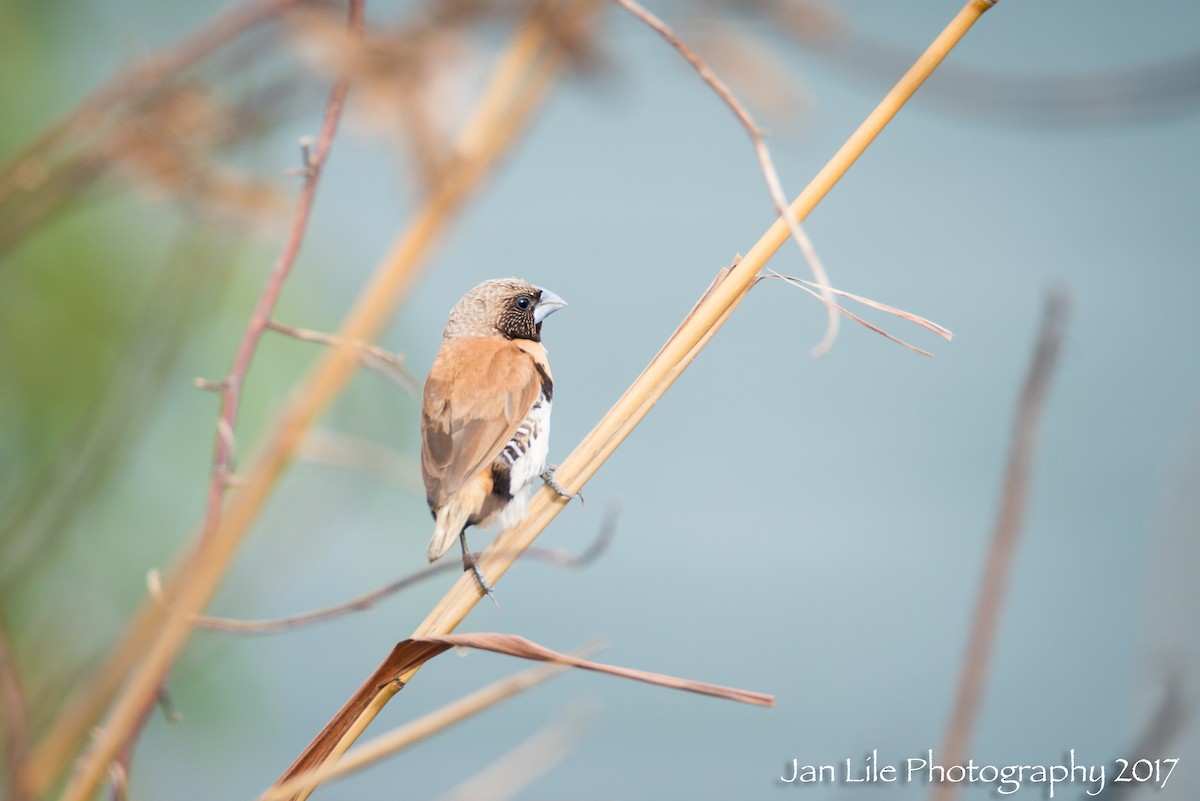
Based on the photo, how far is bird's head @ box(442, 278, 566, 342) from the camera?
0.50 m

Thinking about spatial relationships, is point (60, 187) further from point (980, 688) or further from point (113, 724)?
point (980, 688)

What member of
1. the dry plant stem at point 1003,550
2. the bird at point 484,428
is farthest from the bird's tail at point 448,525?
the dry plant stem at point 1003,550

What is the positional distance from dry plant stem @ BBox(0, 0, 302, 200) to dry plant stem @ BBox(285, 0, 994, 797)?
0.22 metres

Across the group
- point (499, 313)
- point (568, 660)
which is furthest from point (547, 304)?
point (568, 660)

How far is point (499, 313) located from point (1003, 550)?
0.82 ft

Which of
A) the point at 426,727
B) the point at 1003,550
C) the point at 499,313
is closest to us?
the point at 426,727

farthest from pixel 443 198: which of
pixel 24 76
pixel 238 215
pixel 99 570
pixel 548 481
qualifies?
pixel 24 76

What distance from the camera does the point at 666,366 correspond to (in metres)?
0.28

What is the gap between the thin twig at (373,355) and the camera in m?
0.31

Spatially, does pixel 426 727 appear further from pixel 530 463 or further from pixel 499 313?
pixel 499 313

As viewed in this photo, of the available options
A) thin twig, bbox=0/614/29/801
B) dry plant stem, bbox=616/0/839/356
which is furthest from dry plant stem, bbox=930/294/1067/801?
thin twig, bbox=0/614/29/801

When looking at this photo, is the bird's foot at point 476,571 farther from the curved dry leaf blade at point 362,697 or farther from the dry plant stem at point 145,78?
the dry plant stem at point 145,78

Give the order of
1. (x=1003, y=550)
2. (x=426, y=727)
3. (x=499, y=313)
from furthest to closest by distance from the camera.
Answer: (x=499, y=313)
(x=1003, y=550)
(x=426, y=727)

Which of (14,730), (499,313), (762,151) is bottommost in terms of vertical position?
(14,730)
